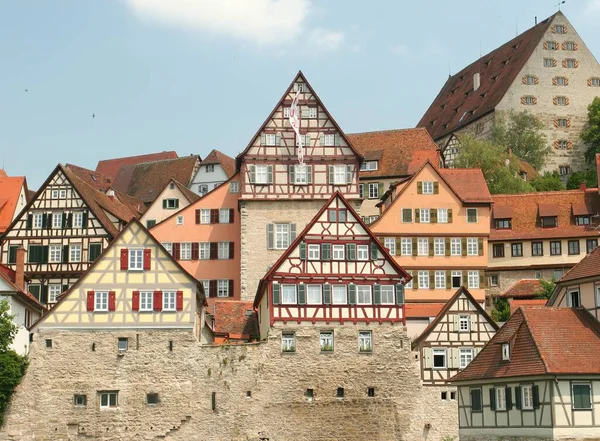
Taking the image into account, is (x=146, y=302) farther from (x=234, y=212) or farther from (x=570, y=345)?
(x=570, y=345)

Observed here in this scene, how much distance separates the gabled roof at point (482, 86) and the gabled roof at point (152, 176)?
25336 millimetres

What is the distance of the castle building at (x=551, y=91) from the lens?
3991 inches

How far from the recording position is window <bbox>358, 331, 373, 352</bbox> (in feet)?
184

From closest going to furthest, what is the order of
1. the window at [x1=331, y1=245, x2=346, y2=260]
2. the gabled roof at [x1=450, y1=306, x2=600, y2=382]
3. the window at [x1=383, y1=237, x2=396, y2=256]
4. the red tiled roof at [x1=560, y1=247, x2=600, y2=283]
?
the gabled roof at [x1=450, y1=306, x2=600, y2=382], the red tiled roof at [x1=560, y1=247, x2=600, y2=283], the window at [x1=331, y1=245, x2=346, y2=260], the window at [x1=383, y1=237, x2=396, y2=256]

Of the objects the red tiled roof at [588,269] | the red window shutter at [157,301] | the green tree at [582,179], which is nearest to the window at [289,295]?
the red window shutter at [157,301]

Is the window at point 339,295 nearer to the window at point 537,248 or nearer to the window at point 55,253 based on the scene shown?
the window at point 55,253

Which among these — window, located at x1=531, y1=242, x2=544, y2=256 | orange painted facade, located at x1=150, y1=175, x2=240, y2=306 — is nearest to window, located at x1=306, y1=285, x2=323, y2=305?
orange painted facade, located at x1=150, y1=175, x2=240, y2=306

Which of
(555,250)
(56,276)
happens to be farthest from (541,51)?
(56,276)

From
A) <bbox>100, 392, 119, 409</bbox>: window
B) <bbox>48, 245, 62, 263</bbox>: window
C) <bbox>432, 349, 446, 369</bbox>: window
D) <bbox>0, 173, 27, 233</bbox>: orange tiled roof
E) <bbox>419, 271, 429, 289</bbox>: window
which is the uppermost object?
<bbox>0, 173, 27, 233</bbox>: orange tiled roof

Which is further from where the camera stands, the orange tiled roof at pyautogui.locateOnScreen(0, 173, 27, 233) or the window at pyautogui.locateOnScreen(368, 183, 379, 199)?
the window at pyautogui.locateOnScreen(368, 183, 379, 199)

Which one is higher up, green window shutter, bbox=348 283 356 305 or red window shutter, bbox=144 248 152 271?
red window shutter, bbox=144 248 152 271

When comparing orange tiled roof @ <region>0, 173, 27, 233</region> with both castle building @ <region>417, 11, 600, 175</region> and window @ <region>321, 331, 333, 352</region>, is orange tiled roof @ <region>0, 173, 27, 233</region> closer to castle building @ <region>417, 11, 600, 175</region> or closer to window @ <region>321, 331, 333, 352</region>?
window @ <region>321, 331, 333, 352</region>

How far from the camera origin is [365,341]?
56094mm

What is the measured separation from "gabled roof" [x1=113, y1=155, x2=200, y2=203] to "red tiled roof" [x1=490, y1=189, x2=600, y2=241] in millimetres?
29857
